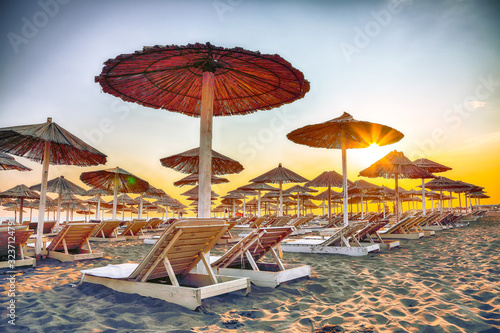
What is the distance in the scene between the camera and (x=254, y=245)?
433cm

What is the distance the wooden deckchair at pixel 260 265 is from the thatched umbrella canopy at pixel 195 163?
2288 mm

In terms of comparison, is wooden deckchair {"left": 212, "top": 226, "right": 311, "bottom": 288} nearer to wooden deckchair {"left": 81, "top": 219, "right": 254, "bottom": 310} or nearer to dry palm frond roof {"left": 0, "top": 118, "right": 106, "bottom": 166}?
wooden deckchair {"left": 81, "top": 219, "right": 254, "bottom": 310}

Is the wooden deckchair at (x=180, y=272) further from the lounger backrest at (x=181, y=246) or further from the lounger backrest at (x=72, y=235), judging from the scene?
the lounger backrest at (x=72, y=235)

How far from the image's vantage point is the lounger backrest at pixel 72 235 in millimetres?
6203

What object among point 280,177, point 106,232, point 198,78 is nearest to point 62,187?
point 106,232

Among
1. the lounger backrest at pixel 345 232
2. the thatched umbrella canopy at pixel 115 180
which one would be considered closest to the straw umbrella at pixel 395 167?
the lounger backrest at pixel 345 232

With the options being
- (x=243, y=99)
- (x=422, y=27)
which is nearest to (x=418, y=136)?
(x=422, y=27)

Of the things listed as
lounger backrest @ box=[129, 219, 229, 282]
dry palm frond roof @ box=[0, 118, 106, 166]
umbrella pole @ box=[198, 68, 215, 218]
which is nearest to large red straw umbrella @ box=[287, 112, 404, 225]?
umbrella pole @ box=[198, 68, 215, 218]

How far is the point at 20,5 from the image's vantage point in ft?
25.1

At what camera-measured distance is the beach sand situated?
2.61 metres

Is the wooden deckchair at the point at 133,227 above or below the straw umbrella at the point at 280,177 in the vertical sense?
below

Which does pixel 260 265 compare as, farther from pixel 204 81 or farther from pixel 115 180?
pixel 115 180

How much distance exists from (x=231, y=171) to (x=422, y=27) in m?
8.57

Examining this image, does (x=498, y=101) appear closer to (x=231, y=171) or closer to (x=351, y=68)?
(x=351, y=68)
